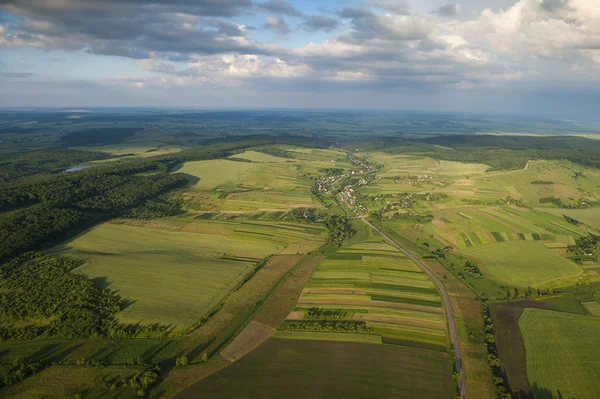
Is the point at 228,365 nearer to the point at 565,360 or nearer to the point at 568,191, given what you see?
the point at 565,360

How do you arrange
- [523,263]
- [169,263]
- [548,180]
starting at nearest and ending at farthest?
[169,263], [523,263], [548,180]

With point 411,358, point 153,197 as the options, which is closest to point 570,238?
point 411,358

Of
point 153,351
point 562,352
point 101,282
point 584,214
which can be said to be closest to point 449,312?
point 562,352

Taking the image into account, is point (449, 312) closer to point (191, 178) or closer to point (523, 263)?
point (523, 263)

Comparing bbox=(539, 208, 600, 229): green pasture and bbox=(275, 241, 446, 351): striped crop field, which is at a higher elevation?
bbox=(539, 208, 600, 229): green pasture

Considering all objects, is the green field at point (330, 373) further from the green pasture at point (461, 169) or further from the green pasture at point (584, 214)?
the green pasture at point (461, 169)

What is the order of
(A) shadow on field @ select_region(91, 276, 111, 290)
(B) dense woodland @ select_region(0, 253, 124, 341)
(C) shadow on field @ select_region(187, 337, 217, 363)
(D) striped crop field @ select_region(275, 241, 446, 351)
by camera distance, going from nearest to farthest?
(C) shadow on field @ select_region(187, 337, 217, 363), (B) dense woodland @ select_region(0, 253, 124, 341), (D) striped crop field @ select_region(275, 241, 446, 351), (A) shadow on field @ select_region(91, 276, 111, 290)

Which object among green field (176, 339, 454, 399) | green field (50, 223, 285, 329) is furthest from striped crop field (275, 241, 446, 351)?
green field (50, 223, 285, 329)

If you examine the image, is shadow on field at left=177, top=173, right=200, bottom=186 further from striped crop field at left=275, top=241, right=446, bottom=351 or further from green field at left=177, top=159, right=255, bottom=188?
striped crop field at left=275, top=241, right=446, bottom=351
